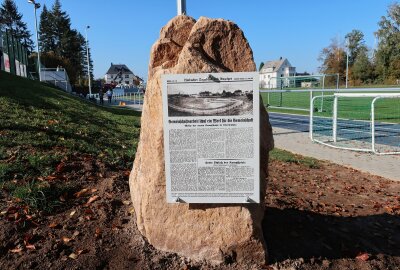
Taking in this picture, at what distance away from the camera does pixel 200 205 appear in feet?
11.6

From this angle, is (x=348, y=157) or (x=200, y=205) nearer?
(x=200, y=205)

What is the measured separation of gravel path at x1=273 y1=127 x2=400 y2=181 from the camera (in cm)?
870

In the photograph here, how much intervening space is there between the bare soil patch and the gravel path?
299 cm

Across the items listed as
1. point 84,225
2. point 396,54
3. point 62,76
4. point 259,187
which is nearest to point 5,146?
point 84,225

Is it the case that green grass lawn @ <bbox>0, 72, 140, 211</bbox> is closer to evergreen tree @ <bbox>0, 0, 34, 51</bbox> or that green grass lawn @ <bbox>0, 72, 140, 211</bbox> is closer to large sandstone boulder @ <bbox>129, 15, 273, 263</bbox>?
A: large sandstone boulder @ <bbox>129, 15, 273, 263</bbox>

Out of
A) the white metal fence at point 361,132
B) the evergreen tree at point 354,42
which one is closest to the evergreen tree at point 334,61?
the evergreen tree at point 354,42

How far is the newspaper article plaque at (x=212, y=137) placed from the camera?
330 centimetres

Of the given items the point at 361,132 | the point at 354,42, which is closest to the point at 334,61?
the point at 354,42

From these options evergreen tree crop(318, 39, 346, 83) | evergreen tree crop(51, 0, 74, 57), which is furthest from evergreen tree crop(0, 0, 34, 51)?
evergreen tree crop(318, 39, 346, 83)

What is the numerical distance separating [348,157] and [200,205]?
7756mm

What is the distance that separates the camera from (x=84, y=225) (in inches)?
162

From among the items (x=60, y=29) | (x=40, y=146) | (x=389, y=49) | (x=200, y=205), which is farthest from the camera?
(x=60, y=29)

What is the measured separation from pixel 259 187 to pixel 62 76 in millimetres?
46411

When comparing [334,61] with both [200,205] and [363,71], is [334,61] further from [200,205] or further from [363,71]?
[200,205]
